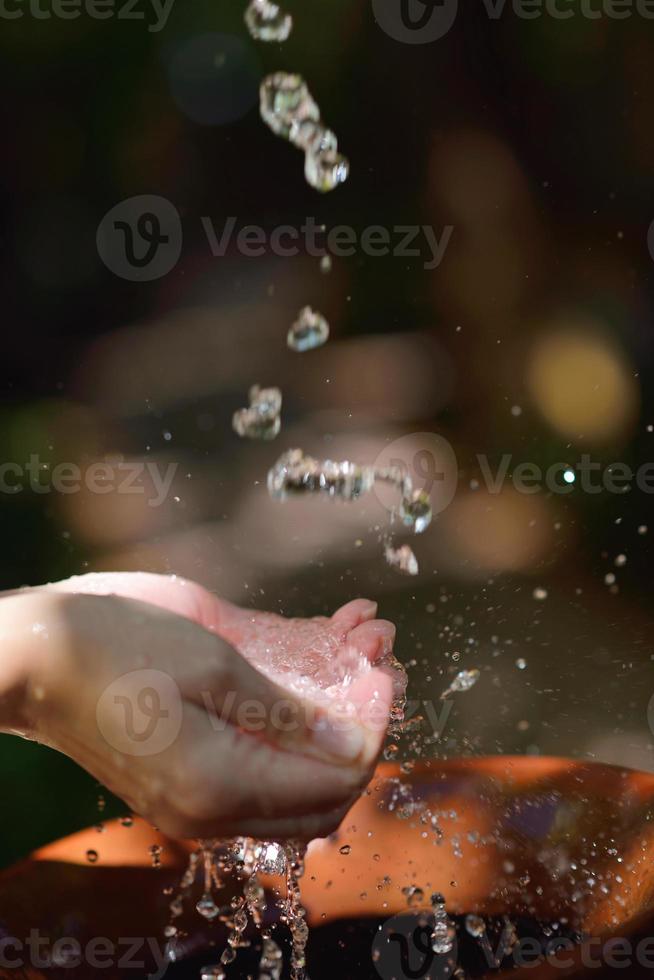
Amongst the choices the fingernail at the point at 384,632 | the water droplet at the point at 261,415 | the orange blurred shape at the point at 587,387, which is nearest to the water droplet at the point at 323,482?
the water droplet at the point at 261,415

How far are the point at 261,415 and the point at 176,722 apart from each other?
2.46ft

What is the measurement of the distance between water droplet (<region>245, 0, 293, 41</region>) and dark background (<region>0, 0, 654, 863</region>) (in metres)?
0.06

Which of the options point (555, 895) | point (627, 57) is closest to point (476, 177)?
point (627, 57)

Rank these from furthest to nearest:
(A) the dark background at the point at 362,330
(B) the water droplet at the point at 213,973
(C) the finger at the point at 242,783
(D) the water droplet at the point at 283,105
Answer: (A) the dark background at the point at 362,330
(D) the water droplet at the point at 283,105
(B) the water droplet at the point at 213,973
(C) the finger at the point at 242,783

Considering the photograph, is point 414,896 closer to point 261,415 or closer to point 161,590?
point 161,590

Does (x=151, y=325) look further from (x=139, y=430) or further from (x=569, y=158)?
(x=569, y=158)

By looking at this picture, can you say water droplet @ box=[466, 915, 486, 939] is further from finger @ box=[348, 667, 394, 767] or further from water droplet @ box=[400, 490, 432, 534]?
water droplet @ box=[400, 490, 432, 534]

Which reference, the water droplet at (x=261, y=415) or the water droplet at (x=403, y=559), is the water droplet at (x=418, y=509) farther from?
the water droplet at (x=261, y=415)

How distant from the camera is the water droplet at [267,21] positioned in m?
1.24

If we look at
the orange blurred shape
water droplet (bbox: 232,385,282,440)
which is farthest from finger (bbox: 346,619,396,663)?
the orange blurred shape

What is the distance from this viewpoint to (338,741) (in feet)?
1.97

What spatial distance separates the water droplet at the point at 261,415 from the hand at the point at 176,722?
0.63m

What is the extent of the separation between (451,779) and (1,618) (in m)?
0.45

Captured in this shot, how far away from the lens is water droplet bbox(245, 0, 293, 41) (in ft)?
4.07
